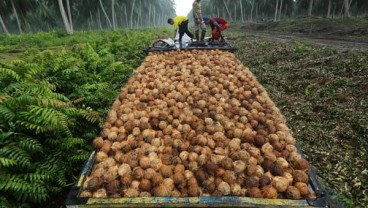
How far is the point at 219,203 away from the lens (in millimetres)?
2551

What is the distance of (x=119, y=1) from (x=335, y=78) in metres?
52.5

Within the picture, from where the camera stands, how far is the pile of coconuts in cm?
278

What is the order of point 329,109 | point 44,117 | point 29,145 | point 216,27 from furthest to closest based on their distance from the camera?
point 216,27 < point 329,109 < point 44,117 < point 29,145

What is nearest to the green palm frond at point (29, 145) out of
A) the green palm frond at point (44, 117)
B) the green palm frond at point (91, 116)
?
the green palm frond at point (44, 117)

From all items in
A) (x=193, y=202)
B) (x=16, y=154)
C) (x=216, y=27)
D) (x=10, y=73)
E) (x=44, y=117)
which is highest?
(x=216, y=27)

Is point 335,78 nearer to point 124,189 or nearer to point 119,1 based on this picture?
point 124,189

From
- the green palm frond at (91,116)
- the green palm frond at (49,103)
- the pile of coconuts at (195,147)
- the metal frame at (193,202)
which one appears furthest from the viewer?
the green palm frond at (91,116)

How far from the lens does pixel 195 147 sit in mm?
3326

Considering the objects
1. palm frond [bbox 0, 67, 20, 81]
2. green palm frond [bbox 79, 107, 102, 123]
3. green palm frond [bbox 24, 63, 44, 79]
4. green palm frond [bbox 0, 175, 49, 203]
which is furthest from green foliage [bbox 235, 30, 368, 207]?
palm frond [bbox 0, 67, 20, 81]

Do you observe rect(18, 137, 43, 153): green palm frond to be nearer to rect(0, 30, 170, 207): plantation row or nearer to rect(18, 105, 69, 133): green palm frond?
rect(0, 30, 170, 207): plantation row

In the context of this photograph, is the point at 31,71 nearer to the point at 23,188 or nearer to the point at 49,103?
the point at 49,103

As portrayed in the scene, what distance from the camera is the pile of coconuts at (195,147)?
278 cm

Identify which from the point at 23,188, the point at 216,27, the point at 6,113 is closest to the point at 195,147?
the point at 23,188

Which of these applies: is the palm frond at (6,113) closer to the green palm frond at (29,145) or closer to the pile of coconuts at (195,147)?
the green palm frond at (29,145)
